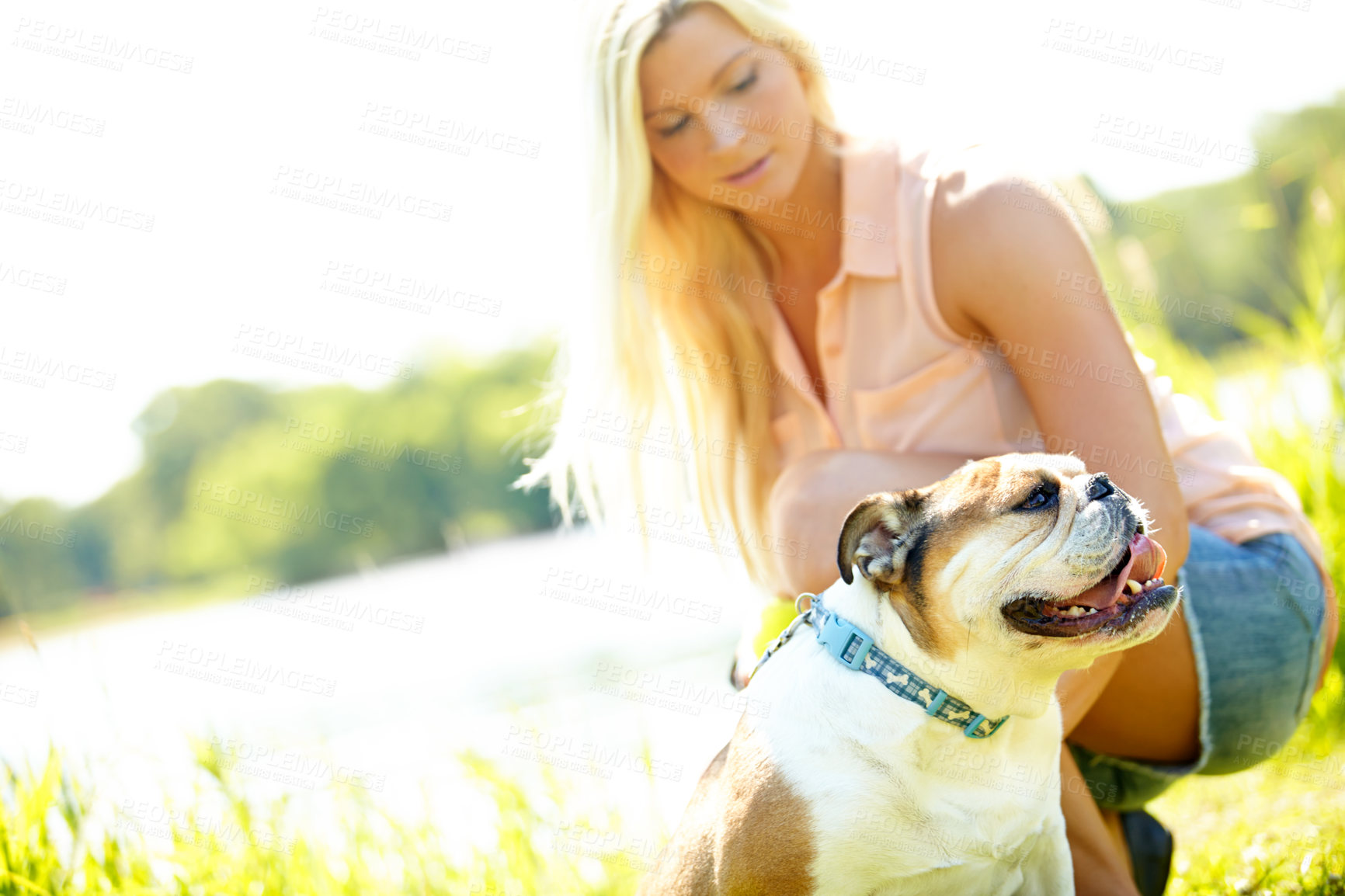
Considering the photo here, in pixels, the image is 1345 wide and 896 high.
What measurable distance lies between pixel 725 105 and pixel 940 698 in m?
2.02

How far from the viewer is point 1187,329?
2927 centimetres

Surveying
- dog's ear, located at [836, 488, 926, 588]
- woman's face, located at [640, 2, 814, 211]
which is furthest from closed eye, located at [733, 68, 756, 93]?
dog's ear, located at [836, 488, 926, 588]

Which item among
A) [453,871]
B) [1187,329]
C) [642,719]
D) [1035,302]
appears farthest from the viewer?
[1187,329]

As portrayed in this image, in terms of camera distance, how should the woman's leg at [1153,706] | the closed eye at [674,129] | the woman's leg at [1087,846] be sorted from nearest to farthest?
1. the woman's leg at [1087,846]
2. the woman's leg at [1153,706]
3. the closed eye at [674,129]

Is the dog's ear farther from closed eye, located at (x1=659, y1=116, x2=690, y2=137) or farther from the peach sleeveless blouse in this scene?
closed eye, located at (x1=659, y1=116, x2=690, y2=137)

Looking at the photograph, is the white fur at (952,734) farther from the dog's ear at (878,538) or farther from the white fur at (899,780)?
the dog's ear at (878,538)

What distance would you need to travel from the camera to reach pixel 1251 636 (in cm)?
299

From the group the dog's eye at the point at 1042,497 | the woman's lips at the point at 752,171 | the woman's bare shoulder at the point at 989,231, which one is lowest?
the dog's eye at the point at 1042,497

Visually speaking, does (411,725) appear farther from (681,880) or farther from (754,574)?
(681,880)

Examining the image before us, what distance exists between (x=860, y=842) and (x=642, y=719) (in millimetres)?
1865

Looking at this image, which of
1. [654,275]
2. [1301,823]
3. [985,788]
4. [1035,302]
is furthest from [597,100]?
[1301,823]

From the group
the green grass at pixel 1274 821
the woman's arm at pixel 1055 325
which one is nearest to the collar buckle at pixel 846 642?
the woman's arm at pixel 1055 325

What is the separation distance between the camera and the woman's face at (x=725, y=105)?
11.0 feet

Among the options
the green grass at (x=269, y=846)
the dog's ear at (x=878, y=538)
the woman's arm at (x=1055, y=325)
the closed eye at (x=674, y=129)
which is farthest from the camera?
the closed eye at (x=674, y=129)
